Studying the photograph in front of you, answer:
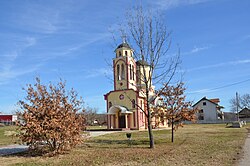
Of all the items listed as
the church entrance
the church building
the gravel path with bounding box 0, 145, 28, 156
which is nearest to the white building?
the church building

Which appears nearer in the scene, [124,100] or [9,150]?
[9,150]

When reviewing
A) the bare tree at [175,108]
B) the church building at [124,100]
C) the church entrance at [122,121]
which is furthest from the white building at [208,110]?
the bare tree at [175,108]

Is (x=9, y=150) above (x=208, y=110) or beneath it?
beneath

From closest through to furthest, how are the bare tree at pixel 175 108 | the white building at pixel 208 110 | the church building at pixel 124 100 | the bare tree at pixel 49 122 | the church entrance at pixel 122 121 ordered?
the bare tree at pixel 49 122 → the bare tree at pixel 175 108 → the church building at pixel 124 100 → the church entrance at pixel 122 121 → the white building at pixel 208 110

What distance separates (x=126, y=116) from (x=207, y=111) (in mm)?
37702

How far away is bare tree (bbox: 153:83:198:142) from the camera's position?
17281mm

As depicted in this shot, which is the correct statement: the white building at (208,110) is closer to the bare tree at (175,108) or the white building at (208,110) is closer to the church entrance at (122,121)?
the church entrance at (122,121)

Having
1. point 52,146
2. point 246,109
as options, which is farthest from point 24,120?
point 246,109

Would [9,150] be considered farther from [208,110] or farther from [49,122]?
[208,110]

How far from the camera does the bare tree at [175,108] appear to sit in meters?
17.3

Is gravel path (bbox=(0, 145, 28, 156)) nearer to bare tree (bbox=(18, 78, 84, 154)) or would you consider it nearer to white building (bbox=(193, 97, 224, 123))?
bare tree (bbox=(18, 78, 84, 154))

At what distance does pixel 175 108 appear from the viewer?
57.4 feet

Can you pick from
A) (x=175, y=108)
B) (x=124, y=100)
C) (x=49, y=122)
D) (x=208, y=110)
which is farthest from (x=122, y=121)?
(x=208, y=110)

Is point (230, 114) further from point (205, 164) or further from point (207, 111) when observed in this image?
point (205, 164)
